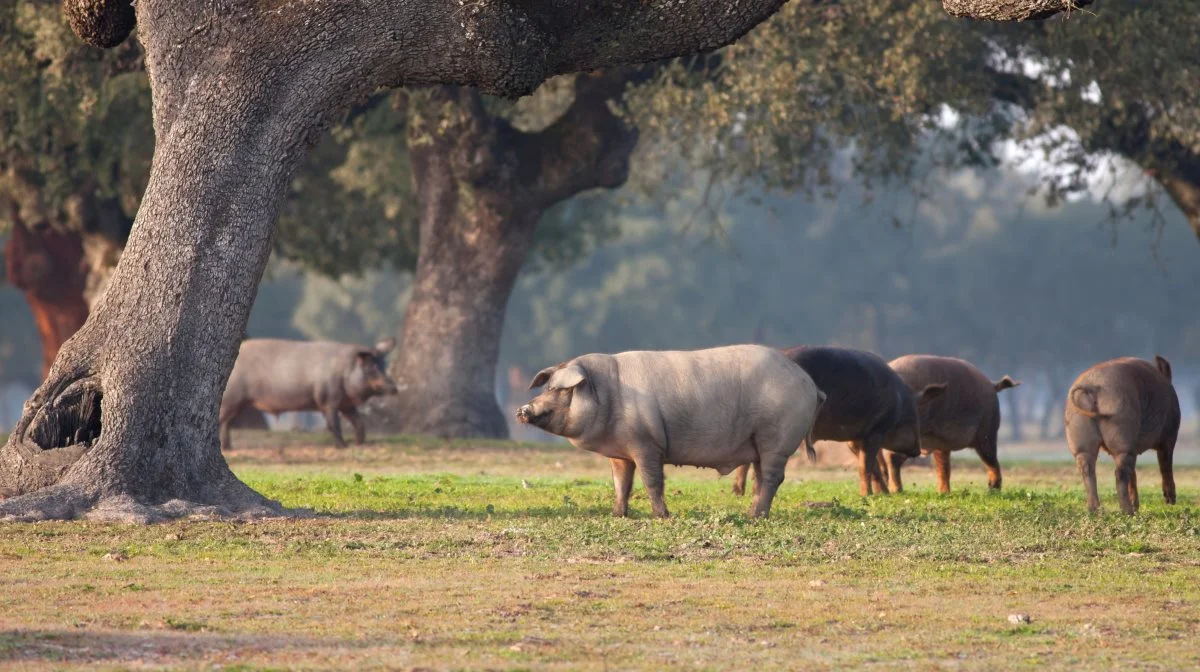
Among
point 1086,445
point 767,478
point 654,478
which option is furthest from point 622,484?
point 1086,445

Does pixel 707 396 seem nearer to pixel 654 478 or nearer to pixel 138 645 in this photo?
pixel 654 478

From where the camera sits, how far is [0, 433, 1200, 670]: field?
841 cm

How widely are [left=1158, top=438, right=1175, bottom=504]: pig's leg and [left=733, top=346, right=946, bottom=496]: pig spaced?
2.51 m

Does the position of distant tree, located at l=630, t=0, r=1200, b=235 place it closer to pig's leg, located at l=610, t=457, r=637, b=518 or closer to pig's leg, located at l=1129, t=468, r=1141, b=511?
pig's leg, located at l=1129, t=468, r=1141, b=511

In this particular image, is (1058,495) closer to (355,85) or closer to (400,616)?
(355,85)

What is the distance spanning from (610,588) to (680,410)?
3787mm

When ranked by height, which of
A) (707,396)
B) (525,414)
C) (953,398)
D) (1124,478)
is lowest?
(1124,478)

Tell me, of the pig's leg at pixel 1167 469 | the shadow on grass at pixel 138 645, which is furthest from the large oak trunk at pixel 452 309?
the shadow on grass at pixel 138 645

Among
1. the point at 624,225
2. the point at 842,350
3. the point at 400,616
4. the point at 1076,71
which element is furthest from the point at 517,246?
the point at 624,225

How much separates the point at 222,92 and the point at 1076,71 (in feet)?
51.6

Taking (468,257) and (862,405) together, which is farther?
(468,257)

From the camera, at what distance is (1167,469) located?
1673cm

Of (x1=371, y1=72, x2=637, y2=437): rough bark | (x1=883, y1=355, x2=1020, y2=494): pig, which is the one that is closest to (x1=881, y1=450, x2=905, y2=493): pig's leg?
(x1=883, y1=355, x2=1020, y2=494): pig

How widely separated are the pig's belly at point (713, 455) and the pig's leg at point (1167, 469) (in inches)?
175
